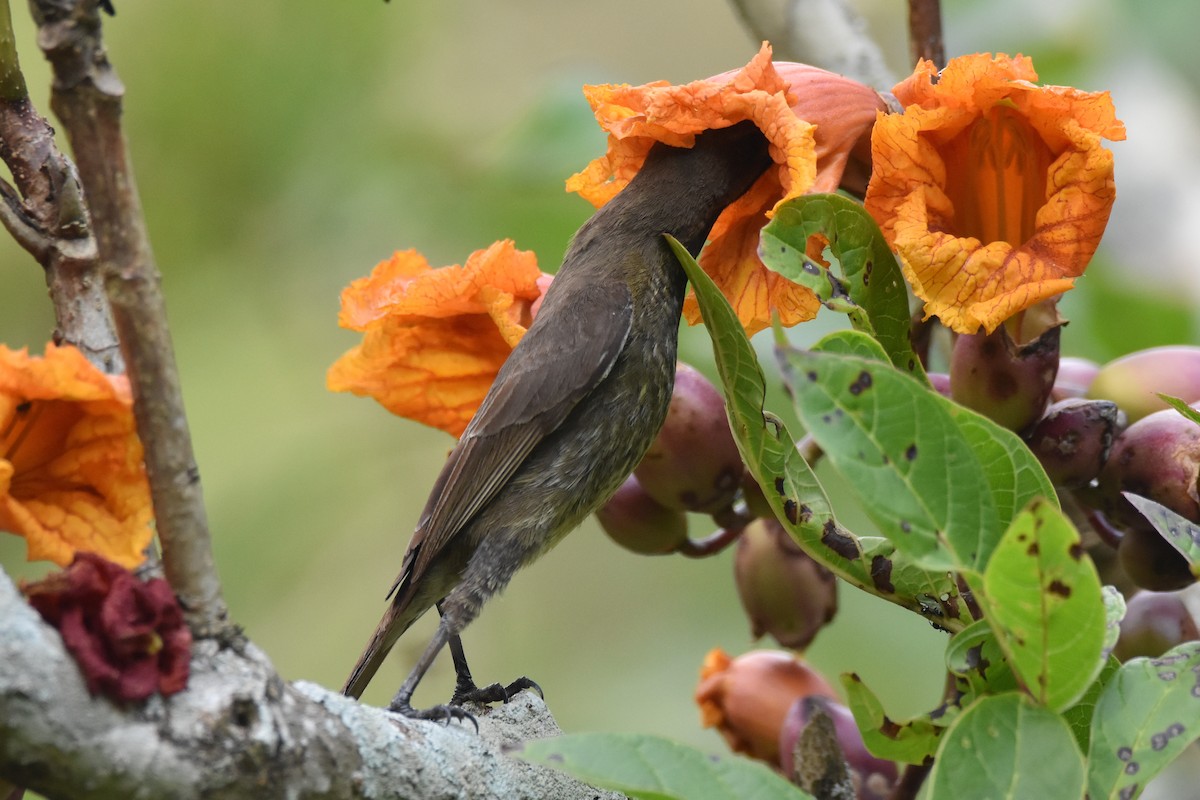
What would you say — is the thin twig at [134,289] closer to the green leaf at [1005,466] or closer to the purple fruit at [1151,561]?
the green leaf at [1005,466]

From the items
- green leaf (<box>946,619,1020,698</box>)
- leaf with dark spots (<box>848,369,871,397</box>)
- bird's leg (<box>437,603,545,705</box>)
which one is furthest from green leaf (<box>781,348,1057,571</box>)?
bird's leg (<box>437,603,545,705</box>)

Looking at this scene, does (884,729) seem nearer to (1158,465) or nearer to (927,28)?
(1158,465)

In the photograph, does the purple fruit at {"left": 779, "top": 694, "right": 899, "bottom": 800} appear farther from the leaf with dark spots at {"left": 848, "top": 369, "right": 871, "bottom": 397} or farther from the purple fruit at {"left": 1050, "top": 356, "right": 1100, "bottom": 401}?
the leaf with dark spots at {"left": 848, "top": 369, "right": 871, "bottom": 397}

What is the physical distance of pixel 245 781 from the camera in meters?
1.08

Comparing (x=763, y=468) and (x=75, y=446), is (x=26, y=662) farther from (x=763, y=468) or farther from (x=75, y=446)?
(x=763, y=468)

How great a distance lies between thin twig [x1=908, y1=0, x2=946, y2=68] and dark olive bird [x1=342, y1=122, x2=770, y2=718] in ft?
1.47

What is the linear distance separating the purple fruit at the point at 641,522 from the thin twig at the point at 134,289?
961mm

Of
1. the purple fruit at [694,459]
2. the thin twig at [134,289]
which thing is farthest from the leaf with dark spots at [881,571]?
the thin twig at [134,289]

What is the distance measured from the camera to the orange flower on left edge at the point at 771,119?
5.22ft

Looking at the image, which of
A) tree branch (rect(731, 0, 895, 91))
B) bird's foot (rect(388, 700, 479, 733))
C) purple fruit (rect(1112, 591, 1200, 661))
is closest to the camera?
bird's foot (rect(388, 700, 479, 733))

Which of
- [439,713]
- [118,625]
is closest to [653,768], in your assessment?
[118,625]

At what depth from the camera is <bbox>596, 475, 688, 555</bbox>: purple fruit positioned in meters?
2.01

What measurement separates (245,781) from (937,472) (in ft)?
2.06

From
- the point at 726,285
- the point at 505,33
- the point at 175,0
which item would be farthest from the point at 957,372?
the point at 505,33
